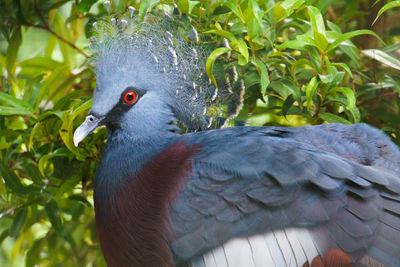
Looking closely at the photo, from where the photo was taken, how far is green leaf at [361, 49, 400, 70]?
142 cm

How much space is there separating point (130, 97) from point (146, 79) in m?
0.07

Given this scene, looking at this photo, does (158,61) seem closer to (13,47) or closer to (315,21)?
(315,21)

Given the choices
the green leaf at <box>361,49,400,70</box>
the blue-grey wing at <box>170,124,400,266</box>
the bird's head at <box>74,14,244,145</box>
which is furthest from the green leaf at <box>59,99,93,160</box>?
the green leaf at <box>361,49,400,70</box>

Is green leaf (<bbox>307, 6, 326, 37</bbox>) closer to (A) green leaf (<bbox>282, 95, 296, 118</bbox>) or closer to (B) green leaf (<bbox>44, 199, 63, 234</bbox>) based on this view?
(A) green leaf (<bbox>282, 95, 296, 118</bbox>)

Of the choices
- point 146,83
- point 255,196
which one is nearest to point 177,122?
point 146,83

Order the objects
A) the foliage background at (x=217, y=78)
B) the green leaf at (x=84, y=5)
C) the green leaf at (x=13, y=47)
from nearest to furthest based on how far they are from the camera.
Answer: the foliage background at (x=217, y=78), the green leaf at (x=84, y=5), the green leaf at (x=13, y=47)

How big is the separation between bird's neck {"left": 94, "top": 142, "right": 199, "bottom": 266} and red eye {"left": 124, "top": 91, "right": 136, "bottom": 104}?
0.49 feet

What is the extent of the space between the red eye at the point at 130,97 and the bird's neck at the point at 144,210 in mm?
148

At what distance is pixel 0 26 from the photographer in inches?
67.4

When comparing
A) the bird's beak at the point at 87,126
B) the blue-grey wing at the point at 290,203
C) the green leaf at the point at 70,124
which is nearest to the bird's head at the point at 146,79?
the bird's beak at the point at 87,126

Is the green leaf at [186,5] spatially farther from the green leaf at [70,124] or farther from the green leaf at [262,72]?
the green leaf at [70,124]

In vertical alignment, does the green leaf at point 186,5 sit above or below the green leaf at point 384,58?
above

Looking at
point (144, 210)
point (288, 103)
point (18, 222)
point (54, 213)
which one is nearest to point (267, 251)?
point (144, 210)

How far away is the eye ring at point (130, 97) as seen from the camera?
1.26m
